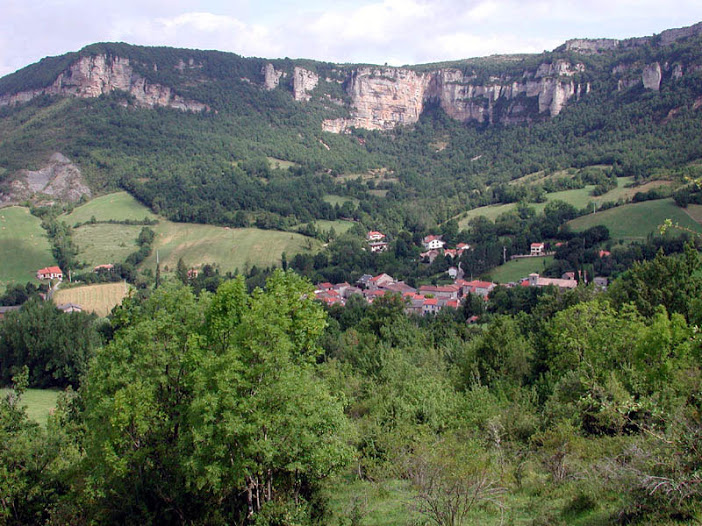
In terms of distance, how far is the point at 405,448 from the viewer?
15055 mm

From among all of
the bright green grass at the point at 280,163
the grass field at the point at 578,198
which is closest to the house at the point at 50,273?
the grass field at the point at 578,198

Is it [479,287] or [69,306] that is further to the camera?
[479,287]

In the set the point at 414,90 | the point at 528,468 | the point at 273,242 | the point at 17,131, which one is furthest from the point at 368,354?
the point at 414,90

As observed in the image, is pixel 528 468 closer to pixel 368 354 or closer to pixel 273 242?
pixel 368 354

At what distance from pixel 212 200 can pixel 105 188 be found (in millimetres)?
24271

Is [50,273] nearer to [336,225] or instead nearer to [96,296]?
[96,296]

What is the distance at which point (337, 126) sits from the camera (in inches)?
7234

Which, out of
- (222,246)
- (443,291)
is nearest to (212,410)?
(443,291)

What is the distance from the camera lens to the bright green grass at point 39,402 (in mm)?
28698

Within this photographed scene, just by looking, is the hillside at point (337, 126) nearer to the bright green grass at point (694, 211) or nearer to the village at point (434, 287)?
the bright green grass at point (694, 211)

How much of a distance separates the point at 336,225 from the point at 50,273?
156 feet

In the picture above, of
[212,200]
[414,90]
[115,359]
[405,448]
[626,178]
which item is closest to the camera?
[115,359]

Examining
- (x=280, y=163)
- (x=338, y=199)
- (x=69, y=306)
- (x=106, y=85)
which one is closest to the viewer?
(x=69, y=306)

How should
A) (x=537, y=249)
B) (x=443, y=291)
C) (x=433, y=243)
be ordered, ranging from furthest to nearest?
(x=433, y=243) < (x=537, y=249) < (x=443, y=291)
